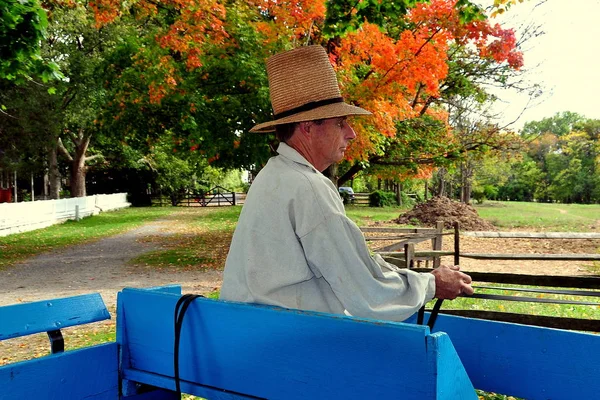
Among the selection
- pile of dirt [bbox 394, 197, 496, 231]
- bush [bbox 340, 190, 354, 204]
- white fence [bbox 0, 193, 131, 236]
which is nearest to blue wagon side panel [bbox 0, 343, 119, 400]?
white fence [bbox 0, 193, 131, 236]

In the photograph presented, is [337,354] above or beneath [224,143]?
beneath

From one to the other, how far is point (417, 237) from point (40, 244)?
42.5 ft

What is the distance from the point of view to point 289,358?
204 centimetres

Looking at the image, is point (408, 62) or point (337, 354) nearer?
point (337, 354)

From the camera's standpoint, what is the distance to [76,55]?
2566cm

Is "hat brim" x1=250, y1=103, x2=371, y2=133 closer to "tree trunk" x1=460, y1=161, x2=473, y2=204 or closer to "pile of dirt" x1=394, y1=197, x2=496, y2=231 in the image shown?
"pile of dirt" x1=394, y1=197, x2=496, y2=231

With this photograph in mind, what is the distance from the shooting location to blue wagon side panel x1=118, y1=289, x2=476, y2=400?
5.78 ft

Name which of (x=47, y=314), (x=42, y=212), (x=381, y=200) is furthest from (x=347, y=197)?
(x=47, y=314)

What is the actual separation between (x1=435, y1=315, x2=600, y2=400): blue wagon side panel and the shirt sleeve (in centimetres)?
60

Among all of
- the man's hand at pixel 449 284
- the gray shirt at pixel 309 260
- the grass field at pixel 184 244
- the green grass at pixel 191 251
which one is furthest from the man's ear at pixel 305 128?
the green grass at pixel 191 251

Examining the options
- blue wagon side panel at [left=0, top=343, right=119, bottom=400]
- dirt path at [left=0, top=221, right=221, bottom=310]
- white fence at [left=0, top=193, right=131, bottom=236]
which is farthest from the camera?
white fence at [left=0, top=193, right=131, bottom=236]

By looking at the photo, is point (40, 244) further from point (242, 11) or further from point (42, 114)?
point (242, 11)

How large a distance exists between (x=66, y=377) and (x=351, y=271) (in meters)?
1.31

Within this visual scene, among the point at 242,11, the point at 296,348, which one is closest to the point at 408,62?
the point at 242,11
